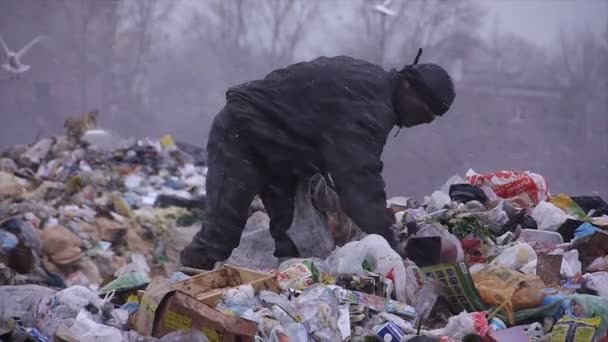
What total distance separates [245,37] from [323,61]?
17115 mm

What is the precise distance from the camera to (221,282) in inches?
114

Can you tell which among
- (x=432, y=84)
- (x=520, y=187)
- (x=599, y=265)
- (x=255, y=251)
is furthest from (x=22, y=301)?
(x=520, y=187)

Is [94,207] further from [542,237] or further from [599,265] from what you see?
[599,265]

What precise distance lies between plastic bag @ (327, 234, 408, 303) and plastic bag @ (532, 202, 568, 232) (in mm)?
1155

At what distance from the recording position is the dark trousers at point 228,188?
3598 millimetres

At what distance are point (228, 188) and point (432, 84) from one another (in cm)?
104

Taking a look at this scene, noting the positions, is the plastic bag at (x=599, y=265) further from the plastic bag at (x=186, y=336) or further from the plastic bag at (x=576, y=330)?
the plastic bag at (x=186, y=336)

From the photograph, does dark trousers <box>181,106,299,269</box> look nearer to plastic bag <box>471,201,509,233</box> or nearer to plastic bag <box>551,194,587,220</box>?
plastic bag <box>471,201,509,233</box>

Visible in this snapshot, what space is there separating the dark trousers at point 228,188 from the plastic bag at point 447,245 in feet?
2.19

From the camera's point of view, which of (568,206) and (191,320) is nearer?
(191,320)

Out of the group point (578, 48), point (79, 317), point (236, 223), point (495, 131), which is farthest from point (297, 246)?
point (578, 48)

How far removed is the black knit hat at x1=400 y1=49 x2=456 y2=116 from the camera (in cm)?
339

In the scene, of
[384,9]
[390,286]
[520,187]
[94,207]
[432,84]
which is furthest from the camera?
[384,9]

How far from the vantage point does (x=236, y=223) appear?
364 centimetres
